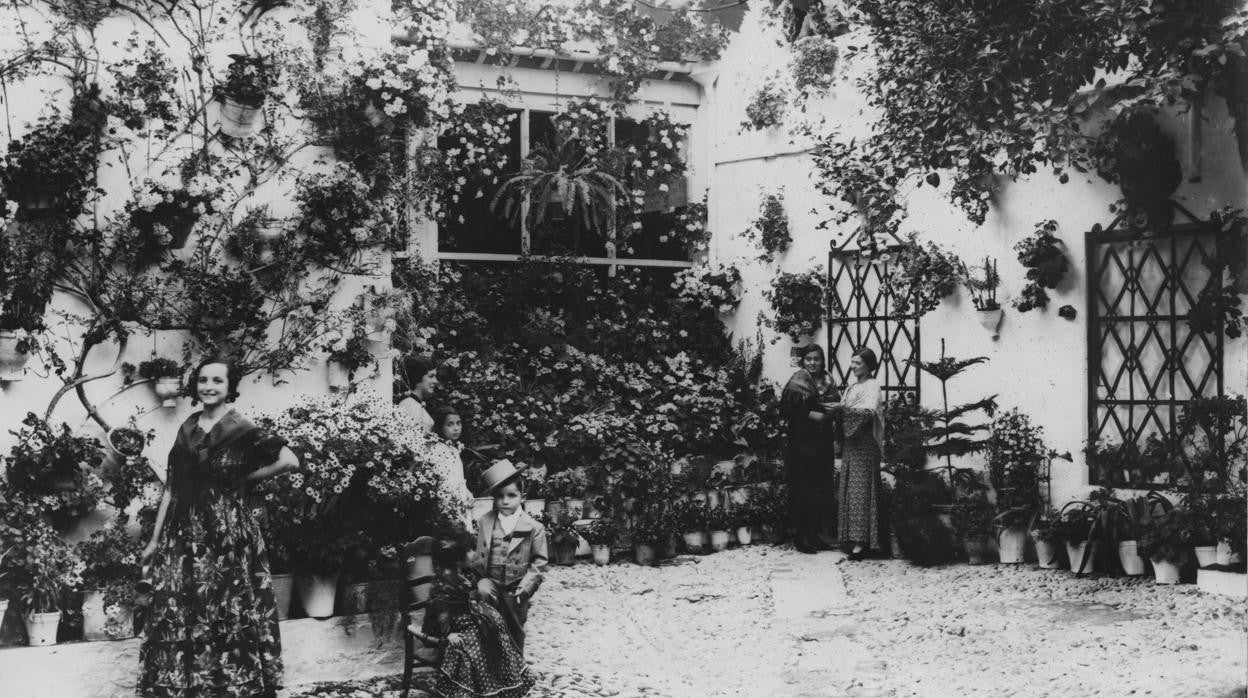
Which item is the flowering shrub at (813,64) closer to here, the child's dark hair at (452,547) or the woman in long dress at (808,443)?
the woman in long dress at (808,443)

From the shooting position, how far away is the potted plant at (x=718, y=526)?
8.29 m

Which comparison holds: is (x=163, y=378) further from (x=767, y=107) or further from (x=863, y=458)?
(x=767, y=107)

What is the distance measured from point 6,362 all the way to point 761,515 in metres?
5.36

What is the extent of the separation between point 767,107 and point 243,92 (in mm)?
4892

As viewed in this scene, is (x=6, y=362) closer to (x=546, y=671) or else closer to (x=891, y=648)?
(x=546, y=671)

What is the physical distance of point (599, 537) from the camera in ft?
25.3

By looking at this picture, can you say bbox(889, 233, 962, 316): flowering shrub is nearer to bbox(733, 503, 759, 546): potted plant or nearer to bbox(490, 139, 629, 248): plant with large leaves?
bbox(733, 503, 759, 546): potted plant

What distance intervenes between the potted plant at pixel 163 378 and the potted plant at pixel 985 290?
206 inches

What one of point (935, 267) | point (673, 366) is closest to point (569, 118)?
point (673, 366)

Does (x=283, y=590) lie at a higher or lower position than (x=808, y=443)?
lower

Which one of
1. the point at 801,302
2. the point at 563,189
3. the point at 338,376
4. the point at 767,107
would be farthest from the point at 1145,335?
the point at 338,376

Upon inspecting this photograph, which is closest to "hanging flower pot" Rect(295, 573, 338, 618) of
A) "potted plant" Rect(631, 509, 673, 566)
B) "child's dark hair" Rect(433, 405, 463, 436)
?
"child's dark hair" Rect(433, 405, 463, 436)

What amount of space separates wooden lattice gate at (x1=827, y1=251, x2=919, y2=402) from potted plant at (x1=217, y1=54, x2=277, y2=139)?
4912 millimetres

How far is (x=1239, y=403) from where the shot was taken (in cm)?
624
